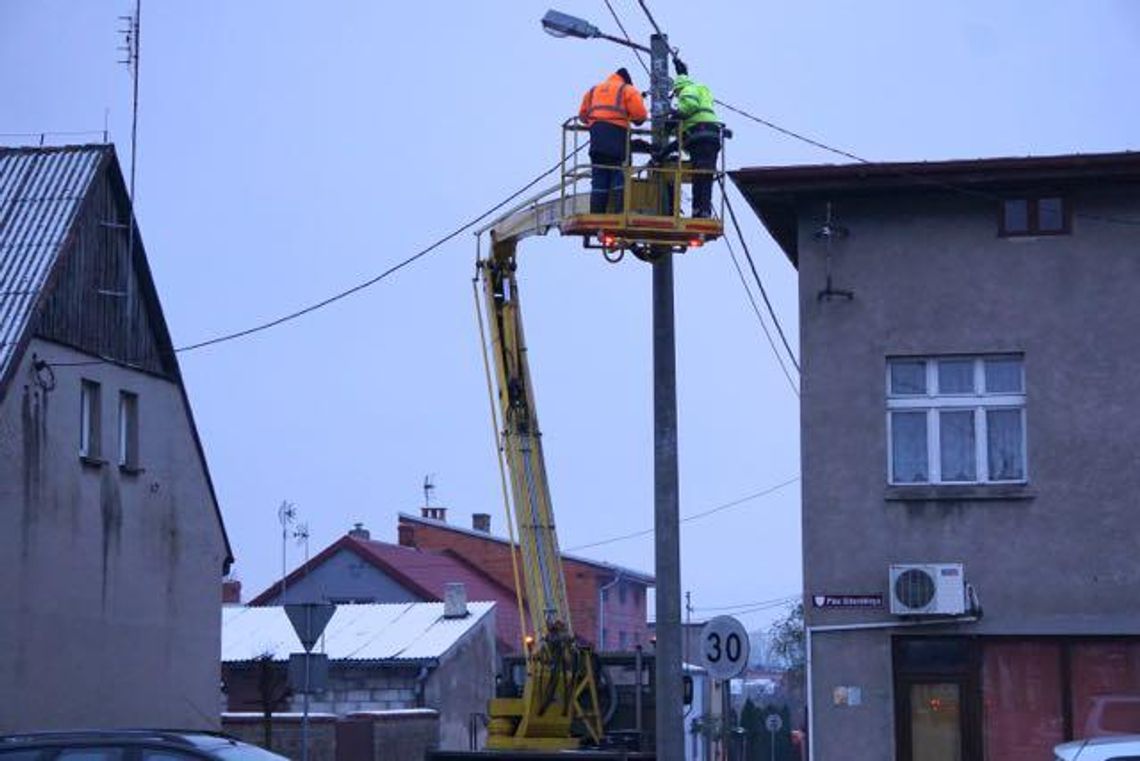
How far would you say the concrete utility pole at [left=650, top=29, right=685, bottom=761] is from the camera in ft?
62.4

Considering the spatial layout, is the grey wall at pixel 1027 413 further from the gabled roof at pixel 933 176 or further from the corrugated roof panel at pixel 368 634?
the corrugated roof panel at pixel 368 634

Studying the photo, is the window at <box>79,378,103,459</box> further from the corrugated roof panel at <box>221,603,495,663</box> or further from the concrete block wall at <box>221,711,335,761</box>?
the corrugated roof panel at <box>221,603,495,663</box>

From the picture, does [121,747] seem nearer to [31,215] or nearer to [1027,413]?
[1027,413]

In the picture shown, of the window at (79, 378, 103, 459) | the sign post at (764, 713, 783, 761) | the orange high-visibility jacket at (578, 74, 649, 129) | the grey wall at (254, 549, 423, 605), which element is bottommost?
the sign post at (764, 713, 783, 761)

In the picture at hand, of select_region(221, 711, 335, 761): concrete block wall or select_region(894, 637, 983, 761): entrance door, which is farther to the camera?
select_region(221, 711, 335, 761): concrete block wall

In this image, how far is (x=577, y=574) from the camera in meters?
66.1

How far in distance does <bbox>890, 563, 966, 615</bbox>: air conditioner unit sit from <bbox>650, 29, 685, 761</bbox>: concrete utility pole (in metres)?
3.71

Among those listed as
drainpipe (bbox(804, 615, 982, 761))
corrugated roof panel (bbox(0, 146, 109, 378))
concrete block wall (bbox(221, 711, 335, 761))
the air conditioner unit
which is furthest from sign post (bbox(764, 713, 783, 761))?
the air conditioner unit

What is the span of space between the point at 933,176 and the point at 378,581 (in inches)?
1605

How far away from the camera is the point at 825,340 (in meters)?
23.0

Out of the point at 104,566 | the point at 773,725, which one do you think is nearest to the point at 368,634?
the point at 773,725

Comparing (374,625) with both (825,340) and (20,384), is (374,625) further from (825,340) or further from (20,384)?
(825,340)

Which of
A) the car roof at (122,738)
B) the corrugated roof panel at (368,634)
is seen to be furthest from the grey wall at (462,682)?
the car roof at (122,738)

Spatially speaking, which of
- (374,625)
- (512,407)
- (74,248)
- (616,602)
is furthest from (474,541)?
(512,407)
